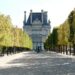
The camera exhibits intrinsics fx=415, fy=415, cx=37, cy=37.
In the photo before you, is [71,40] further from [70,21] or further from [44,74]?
[44,74]

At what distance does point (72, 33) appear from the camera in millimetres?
80500

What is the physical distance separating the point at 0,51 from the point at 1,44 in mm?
1352

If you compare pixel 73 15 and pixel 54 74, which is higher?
pixel 73 15

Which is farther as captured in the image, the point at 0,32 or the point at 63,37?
the point at 63,37

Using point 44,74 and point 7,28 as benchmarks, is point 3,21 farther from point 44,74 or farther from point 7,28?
point 44,74

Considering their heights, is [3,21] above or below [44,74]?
above

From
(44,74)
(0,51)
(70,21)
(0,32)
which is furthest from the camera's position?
(70,21)

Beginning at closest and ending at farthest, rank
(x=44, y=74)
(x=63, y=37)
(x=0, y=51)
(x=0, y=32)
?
1. (x=44, y=74)
2. (x=0, y=32)
3. (x=0, y=51)
4. (x=63, y=37)

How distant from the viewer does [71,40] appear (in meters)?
82.8

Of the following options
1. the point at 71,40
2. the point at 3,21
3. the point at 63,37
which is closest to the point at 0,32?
the point at 3,21

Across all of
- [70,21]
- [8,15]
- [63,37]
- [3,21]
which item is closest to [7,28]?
[3,21]

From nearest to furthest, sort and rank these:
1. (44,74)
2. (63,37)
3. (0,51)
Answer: (44,74), (0,51), (63,37)

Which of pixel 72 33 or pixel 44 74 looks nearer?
pixel 44 74

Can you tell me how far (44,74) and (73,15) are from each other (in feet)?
186
